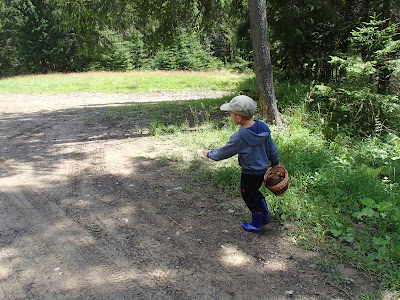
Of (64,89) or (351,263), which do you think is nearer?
(351,263)

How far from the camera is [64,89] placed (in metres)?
20.2

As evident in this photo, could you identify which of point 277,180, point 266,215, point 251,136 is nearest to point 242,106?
point 251,136

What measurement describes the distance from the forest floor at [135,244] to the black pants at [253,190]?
1.32 ft

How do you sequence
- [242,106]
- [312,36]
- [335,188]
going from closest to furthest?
[242,106]
[335,188]
[312,36]

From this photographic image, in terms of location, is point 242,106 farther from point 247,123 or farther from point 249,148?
point 249,148

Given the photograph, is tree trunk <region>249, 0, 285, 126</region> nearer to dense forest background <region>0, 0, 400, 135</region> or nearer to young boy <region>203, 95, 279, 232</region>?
dense forest background <region>0, 0, 400, 135</region>

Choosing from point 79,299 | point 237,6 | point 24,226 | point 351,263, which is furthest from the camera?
point 237,6

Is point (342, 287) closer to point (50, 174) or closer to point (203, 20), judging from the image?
point (50, 174)

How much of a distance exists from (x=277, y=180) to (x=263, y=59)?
178 inches

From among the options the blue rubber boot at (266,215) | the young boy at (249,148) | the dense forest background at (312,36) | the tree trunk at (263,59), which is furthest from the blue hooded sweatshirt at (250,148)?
the dense forest background at (312,36)

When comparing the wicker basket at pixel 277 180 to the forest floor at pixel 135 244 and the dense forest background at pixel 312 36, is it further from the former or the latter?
the dense forest background at pixel 312 36

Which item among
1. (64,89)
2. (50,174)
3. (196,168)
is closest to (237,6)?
(196,168)

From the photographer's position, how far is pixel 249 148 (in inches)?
136

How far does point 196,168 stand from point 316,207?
7.39 feet
